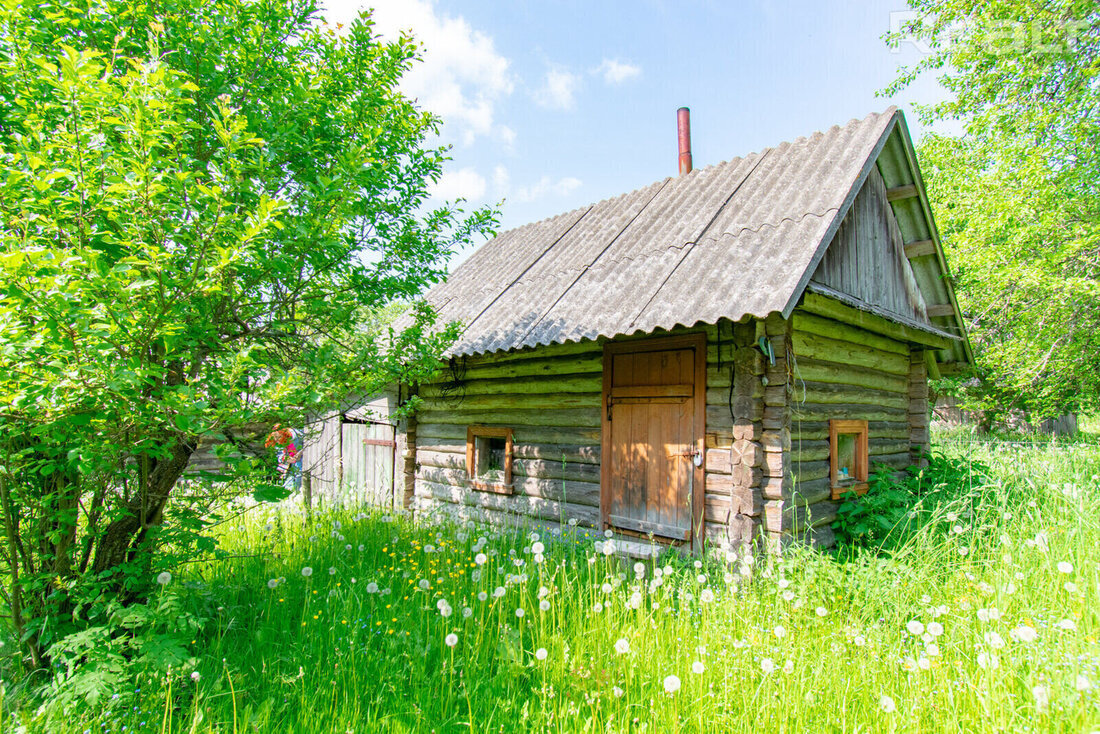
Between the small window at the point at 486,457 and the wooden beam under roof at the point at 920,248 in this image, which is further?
the wooden beam under roof at the point at 920,248

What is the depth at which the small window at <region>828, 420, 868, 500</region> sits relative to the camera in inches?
245

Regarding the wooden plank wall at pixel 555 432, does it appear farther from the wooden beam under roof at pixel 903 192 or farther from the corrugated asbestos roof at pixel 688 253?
the wooden beam under roof at pixel 903 192

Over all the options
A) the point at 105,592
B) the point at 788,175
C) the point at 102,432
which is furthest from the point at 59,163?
the point at 788,175

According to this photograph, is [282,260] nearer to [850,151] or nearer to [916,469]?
[850,151]

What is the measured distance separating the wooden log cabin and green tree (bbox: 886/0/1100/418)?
16.6 feet

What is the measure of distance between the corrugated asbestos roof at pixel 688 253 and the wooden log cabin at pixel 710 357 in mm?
30

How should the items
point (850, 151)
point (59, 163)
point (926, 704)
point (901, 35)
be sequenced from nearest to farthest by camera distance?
point (926, 704)
point (59, 163)
point (850, 151)
point (901, 35)

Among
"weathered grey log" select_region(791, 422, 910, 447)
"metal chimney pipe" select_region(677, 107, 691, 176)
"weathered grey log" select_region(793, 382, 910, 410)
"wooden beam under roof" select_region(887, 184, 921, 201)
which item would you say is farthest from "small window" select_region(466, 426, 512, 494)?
"wooden beam under roof" select_region(887, 184, 921, 201)

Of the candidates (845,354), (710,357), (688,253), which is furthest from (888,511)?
(688,253)

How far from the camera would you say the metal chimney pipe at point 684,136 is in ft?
30.0

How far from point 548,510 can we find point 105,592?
176 inches

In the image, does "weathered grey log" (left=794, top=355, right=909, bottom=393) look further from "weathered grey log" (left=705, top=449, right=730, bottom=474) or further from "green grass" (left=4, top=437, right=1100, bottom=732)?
"green grass" (left=4, top=437, right=1100, bottom=732)

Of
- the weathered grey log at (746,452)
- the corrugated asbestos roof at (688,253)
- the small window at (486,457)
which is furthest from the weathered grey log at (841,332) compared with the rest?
the small window at (486,457)

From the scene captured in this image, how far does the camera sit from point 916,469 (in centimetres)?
796
